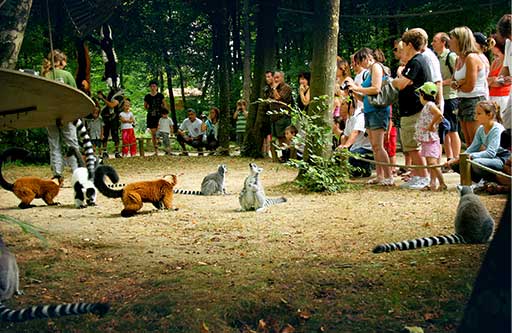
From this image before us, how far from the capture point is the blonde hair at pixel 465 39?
646 centimetres

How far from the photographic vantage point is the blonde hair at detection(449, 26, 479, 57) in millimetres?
6461

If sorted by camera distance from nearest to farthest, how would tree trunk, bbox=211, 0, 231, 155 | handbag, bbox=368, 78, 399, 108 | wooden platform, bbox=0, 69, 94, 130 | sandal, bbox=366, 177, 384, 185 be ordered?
wooden platform, bbox=0, 69, 94, 130 → handbag, bbox=368, 78, 399, 108 → sandal, bbox=366, 177, 384, 185 → tree trunk, bbox=211, 0, 231, 155

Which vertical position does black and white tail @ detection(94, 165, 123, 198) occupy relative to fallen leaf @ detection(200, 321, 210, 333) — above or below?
above

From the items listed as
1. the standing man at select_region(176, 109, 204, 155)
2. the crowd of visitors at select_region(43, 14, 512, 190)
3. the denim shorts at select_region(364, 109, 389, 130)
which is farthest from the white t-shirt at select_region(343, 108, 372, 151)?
the standing man at select_region(176, 109, 204, 155)

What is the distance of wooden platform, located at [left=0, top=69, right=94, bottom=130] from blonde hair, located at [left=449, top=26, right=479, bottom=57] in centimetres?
386

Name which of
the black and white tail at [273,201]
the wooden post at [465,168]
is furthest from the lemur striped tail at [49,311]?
the black and white tail at [273,201]

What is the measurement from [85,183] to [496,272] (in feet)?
19.0

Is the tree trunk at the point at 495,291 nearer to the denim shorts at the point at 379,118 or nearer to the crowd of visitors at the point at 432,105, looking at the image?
the crowd of visitors at the point at 432,105

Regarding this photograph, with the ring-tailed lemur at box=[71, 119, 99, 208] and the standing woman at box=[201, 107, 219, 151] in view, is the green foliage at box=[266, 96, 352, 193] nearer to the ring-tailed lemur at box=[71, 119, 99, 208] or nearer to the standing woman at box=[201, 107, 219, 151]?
the ring-tailed lemur at box=[71, 119, 99, 208]

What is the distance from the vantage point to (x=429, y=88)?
6645mm

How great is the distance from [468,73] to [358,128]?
2220 millimetres

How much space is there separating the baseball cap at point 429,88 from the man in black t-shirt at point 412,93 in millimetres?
160

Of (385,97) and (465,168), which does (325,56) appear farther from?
(465,168)

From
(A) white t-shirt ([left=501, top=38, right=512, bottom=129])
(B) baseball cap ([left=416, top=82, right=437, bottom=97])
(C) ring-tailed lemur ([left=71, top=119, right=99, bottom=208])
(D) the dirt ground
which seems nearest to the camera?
(D) the dirt ground
